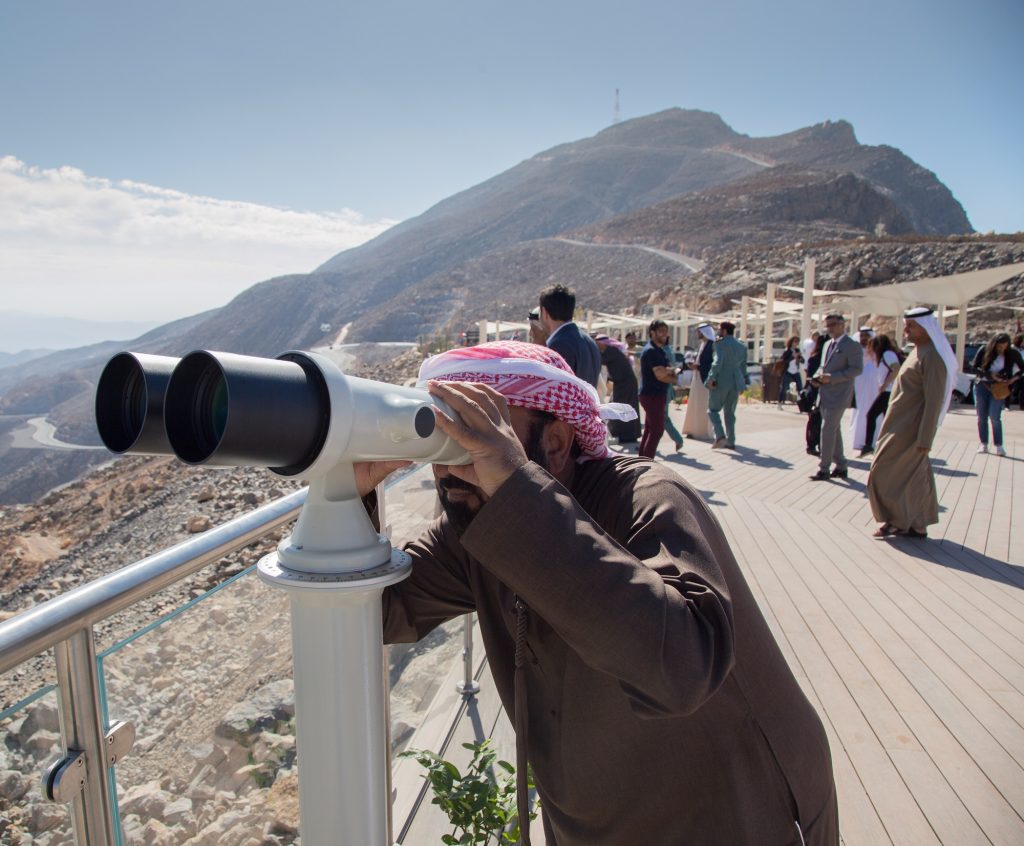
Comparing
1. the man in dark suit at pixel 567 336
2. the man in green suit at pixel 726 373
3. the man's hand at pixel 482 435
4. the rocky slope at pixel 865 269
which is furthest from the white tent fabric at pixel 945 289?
the man's hand at pixel 482 435

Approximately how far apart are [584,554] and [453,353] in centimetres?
56

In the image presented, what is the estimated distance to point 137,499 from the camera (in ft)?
67.3

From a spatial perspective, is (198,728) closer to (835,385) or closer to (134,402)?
(134,402)

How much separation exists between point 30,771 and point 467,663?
2.03 metres

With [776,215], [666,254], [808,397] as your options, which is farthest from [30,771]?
[776,215]

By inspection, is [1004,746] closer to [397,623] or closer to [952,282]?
[397,623]

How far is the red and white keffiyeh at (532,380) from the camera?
1225 millimetres

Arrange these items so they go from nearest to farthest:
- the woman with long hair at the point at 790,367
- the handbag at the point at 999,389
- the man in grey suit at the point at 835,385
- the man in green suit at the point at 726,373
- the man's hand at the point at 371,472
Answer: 1. the man's hand at the point at 371,472
2. the man in grey suit at the point at 835,385
3. the handbag at the point at 999,389
4. the man in green suit at the point at 726,373
5. the woman with long hair at the point at 790,367

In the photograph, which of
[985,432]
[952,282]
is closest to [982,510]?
[985,432]

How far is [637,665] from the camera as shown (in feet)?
2.85

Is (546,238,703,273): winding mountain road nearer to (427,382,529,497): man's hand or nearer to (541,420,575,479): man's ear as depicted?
(541,420,575,479): man's ear

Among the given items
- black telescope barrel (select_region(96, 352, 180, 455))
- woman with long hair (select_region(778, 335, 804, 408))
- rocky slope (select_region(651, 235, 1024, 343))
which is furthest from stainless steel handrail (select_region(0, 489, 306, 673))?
rocky slope (select_region(651, 235, 1024, 343))

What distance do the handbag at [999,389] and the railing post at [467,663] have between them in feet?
25.0

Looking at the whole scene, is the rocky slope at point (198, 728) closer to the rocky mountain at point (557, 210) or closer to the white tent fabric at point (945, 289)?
the white tent fabric at point (945, 289)
